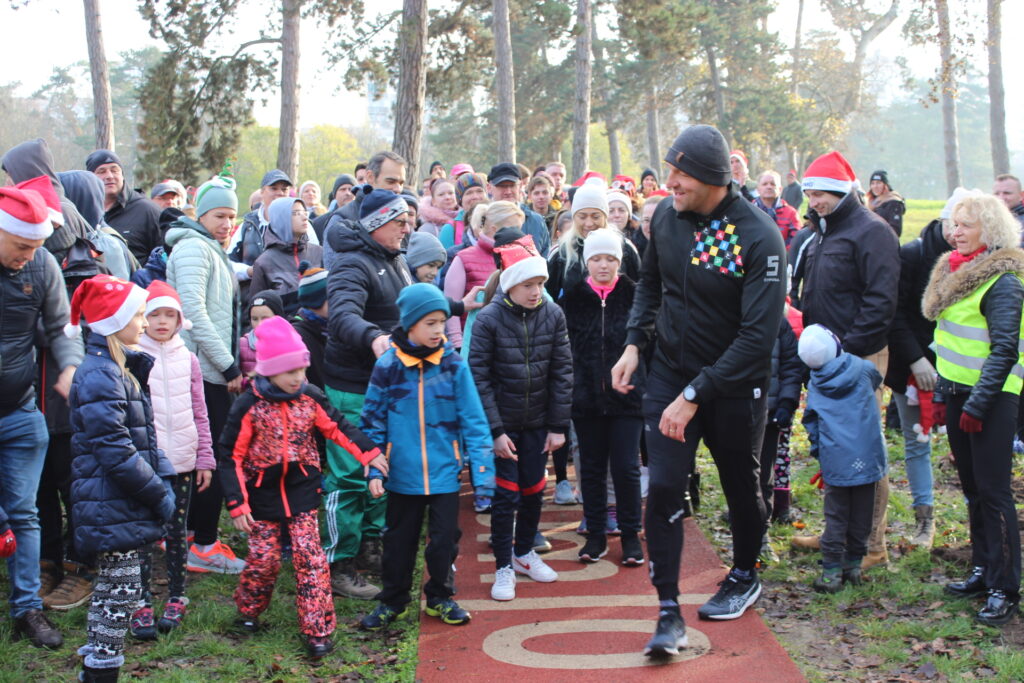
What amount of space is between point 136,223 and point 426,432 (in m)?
3.75

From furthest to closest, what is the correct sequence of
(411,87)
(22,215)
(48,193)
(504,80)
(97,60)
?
(504,80) < (97,60) < (411,87) < (48,193) < (22,215)

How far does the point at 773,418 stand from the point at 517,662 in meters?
2.59

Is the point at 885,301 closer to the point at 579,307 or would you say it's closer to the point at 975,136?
the point at 579,307

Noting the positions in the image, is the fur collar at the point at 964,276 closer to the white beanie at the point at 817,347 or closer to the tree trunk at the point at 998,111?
the white beanie at the point at 817,347

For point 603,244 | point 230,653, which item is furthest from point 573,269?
point 230,653

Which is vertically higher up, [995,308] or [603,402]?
[995,308]

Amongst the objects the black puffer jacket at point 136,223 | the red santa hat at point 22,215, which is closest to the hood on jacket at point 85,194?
the black puffer jacket at point 136,223

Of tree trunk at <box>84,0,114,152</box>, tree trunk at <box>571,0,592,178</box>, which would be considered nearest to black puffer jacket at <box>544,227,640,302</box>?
tree trunk at <box>84,0,114,152</box>

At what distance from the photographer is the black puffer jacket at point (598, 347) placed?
6094 mm

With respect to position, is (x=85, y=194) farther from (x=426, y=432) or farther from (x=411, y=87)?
(x=411, y=87)

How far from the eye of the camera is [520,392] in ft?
19.0

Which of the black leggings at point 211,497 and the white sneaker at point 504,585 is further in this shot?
the black leggings at point 211,497

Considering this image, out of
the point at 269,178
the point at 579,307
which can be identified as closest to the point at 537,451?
the point at 579,307

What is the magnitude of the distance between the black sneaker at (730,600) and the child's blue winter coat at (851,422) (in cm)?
94
